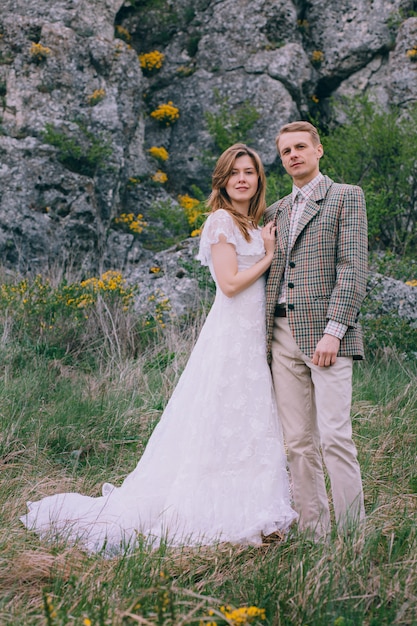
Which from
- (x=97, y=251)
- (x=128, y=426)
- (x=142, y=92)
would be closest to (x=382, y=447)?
(x=128, y=426)

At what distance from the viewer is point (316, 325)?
3035 mm

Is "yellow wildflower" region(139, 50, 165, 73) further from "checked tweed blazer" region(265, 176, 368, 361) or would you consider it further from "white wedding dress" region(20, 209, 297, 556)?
"checked tweed blazer" region(265, 176, 368, 361)

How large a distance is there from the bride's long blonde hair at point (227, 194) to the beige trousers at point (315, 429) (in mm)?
666

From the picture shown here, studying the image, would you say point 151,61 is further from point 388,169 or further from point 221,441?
point 221,441

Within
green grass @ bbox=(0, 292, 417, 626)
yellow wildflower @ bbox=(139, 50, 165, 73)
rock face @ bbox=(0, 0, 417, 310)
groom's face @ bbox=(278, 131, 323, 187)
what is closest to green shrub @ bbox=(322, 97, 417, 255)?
rock face @ bbox=(0, 0, 417, 310)

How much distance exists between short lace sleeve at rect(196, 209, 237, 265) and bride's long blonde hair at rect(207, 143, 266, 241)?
0.06 m

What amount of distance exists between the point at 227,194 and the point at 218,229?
35 cm

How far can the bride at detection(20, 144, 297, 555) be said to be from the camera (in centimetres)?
309

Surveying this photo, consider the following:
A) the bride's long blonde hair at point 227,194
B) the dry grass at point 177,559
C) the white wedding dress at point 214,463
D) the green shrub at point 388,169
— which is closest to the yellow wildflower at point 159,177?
the green shrub at point 388,169

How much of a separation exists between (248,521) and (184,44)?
10.9 m

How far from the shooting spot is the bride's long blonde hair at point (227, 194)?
11.4ft

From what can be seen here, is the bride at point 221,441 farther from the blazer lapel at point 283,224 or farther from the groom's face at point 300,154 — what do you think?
the groom's face at point 300,154

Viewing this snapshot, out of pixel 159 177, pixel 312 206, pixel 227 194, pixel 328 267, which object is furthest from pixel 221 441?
pixel 159 177

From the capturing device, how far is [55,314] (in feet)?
21.0
